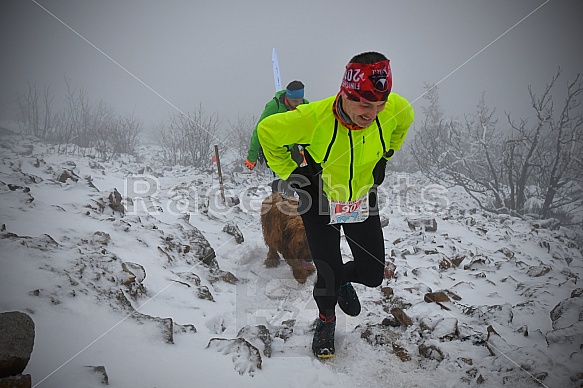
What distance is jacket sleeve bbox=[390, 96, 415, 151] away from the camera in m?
2.16

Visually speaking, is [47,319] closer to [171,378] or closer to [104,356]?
[104,356]

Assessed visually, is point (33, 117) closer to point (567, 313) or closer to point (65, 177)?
point (65, 177)

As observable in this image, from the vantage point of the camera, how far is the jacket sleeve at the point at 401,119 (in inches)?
85.2

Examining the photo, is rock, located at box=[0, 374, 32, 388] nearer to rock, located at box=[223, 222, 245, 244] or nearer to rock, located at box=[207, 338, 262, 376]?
rock, located at box=[207, 338, 262, 376]

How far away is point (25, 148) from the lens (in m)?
9.39

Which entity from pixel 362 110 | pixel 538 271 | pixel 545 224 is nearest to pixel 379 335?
pixel 362 110

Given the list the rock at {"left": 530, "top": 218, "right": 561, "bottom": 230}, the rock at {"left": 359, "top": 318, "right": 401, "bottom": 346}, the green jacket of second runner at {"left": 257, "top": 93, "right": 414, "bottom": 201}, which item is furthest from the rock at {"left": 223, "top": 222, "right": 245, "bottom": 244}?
the rock at {"left": 530, "top": 218, "right": 561, "bottom": 230}

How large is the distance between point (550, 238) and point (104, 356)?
23.8ft

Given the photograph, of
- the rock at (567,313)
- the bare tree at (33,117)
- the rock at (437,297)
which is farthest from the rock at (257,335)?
the bare tree at (33,117)

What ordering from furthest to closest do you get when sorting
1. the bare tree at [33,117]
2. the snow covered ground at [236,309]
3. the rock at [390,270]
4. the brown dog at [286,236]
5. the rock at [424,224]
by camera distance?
the bare tree at [33,117]
the rock at [424,224]
the brown dog at [286,236]
the rock at [390,270]
the snow covered ground at [236,309]

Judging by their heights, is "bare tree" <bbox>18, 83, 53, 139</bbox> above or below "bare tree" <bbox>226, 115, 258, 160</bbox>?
above

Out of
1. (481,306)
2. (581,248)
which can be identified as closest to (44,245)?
(481,306)

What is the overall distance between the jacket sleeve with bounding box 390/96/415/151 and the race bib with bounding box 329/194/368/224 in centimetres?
49

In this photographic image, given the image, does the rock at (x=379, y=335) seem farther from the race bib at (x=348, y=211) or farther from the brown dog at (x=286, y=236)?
the brown dog at (x=286, y=236)
